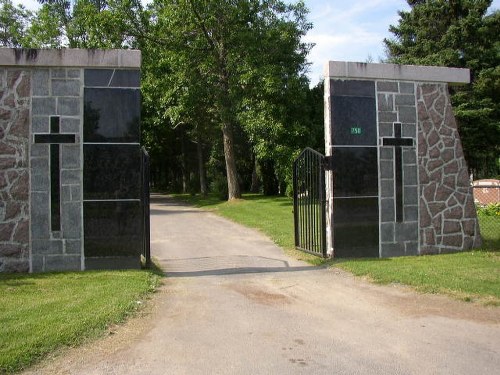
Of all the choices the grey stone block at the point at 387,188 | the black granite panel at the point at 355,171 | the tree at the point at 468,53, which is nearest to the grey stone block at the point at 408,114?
the black granite panel at the point at 355,171

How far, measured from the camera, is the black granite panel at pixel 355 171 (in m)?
9.97

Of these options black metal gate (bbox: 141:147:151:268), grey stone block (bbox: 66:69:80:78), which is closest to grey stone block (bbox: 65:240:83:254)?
black metal gate (bbox: 141:147:151:268)

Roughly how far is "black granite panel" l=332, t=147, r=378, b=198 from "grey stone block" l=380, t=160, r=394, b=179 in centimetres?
15

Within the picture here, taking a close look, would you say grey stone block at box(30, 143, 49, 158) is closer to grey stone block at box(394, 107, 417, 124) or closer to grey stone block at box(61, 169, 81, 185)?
grey stone block at box(61, 169, 81, 185)

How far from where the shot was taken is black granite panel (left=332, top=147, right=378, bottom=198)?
32.7 ft

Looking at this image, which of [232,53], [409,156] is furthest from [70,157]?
[232,53]

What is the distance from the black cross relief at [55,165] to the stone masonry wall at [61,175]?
0.05 metres

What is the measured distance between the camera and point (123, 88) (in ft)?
29.5

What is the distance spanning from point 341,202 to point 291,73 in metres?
16.5

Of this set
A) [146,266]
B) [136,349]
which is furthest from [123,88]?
[136,349]

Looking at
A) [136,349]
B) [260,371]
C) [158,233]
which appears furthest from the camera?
[158,233]

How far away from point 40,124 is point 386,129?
6.45m

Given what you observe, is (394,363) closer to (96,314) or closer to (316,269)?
(96,314)

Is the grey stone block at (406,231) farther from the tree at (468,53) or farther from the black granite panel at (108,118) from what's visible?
the tree at (468,53)
